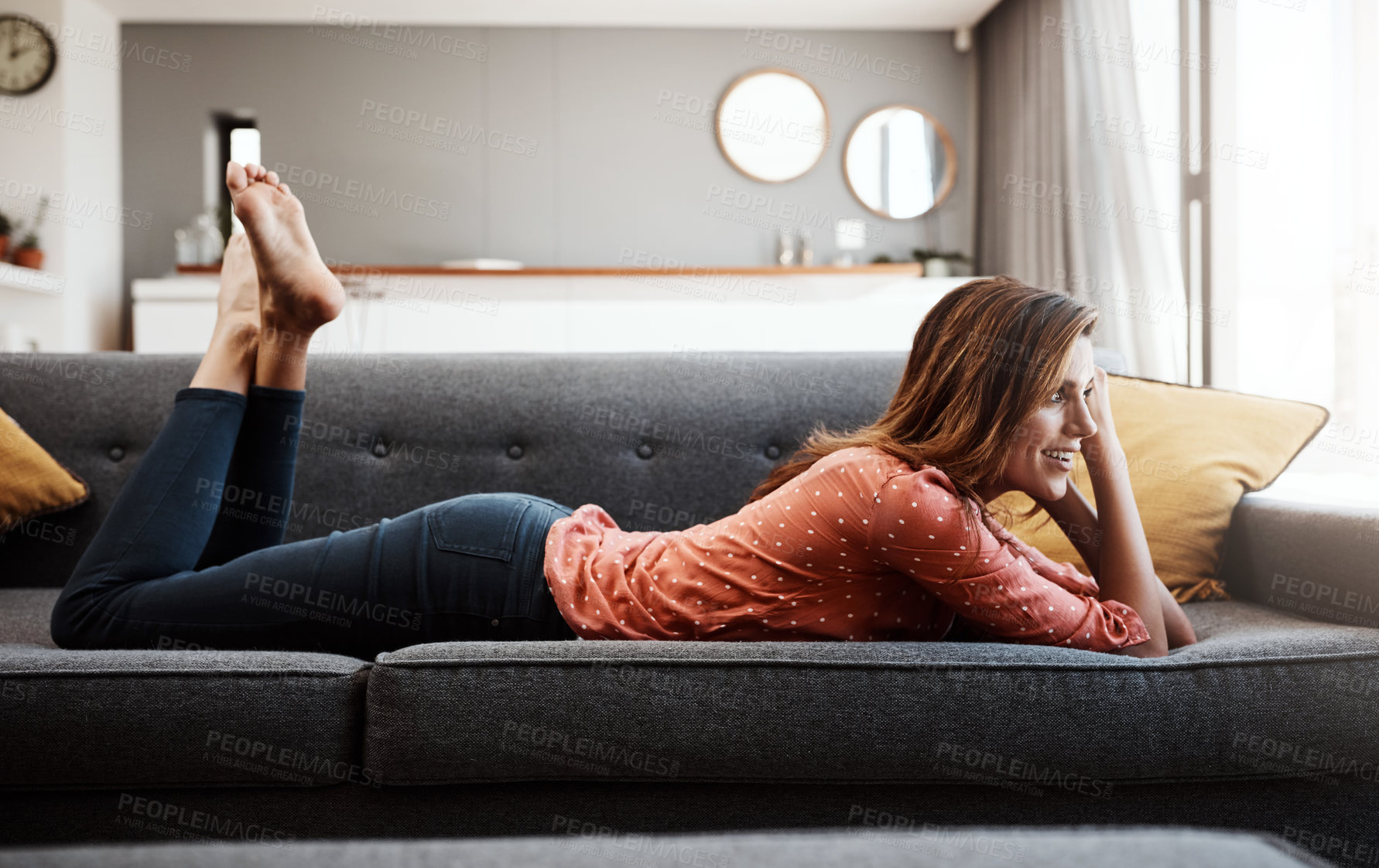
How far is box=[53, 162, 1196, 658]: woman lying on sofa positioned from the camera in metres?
1.04

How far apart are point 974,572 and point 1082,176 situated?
12.1 ft

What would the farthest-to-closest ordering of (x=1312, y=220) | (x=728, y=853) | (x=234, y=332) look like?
(x=1312, y=220) → (x=234, y=332) → (x=728, y=853)

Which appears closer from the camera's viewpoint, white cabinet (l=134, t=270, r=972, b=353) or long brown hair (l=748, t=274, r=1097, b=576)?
long brown hair (l=748, t=274, r=1097, b=576)

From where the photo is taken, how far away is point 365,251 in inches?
207

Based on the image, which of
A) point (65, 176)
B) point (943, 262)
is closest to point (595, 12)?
point (943, 262)

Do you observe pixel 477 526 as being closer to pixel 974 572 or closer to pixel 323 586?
pixel 323 586

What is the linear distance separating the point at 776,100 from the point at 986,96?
3.93 ft

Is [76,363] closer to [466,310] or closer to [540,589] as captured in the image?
[540,589]

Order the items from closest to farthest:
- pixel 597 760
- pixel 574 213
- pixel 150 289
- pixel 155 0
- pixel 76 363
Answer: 1. pixel 597 760
2. pixel 76 363
3. pixel 150 289
4. pixel 155 0
5. pixel 574 213

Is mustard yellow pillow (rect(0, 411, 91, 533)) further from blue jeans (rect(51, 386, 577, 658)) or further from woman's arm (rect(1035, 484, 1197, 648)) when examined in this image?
woman's arm (rect(1035, 484, 1197, 648))

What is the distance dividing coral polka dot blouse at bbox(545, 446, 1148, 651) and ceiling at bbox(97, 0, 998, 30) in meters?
4.61

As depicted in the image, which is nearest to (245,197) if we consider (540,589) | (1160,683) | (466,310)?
(540,589)

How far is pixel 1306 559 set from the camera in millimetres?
1319

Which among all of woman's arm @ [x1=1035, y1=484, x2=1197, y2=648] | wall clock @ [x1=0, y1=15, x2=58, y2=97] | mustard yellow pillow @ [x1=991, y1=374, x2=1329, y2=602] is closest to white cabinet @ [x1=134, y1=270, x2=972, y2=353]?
wall clock @ [x1=0, y1=15, x2=58, y2=97]
